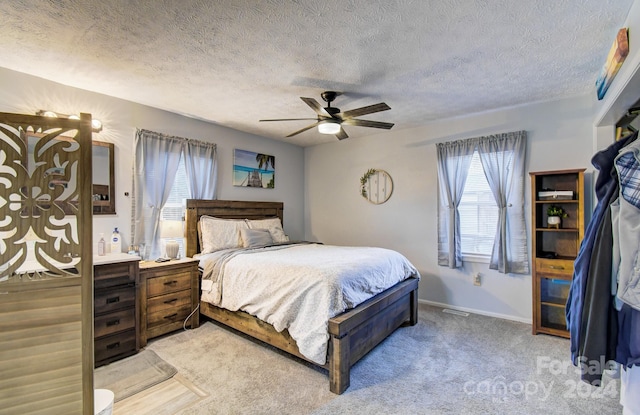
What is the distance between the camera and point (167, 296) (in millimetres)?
3238

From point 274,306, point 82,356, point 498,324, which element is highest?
point 82,356

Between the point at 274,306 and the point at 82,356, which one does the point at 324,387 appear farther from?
the point at 82,356

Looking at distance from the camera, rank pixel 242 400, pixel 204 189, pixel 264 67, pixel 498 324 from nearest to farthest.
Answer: pixel 242 400
pixel 264 67
pixel 498 324
pixel 204 189

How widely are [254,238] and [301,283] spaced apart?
1.70 metres

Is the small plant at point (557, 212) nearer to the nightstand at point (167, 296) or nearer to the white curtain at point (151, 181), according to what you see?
the nightstand at point (167, 296)

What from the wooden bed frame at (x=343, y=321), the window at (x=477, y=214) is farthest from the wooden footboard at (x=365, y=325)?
the window at (x=477, y=214)

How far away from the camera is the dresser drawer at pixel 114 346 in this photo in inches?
103

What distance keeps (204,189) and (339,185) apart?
2276mm

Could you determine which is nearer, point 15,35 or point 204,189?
point 15,35

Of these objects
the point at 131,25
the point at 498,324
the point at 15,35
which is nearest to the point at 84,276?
the point at 131,25

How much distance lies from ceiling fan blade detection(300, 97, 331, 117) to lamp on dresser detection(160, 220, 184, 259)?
210 centimetres

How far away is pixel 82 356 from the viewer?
1.38 meters

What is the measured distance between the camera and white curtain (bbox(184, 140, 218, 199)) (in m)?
3.97

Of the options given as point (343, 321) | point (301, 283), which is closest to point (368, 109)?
point (301, 283)
